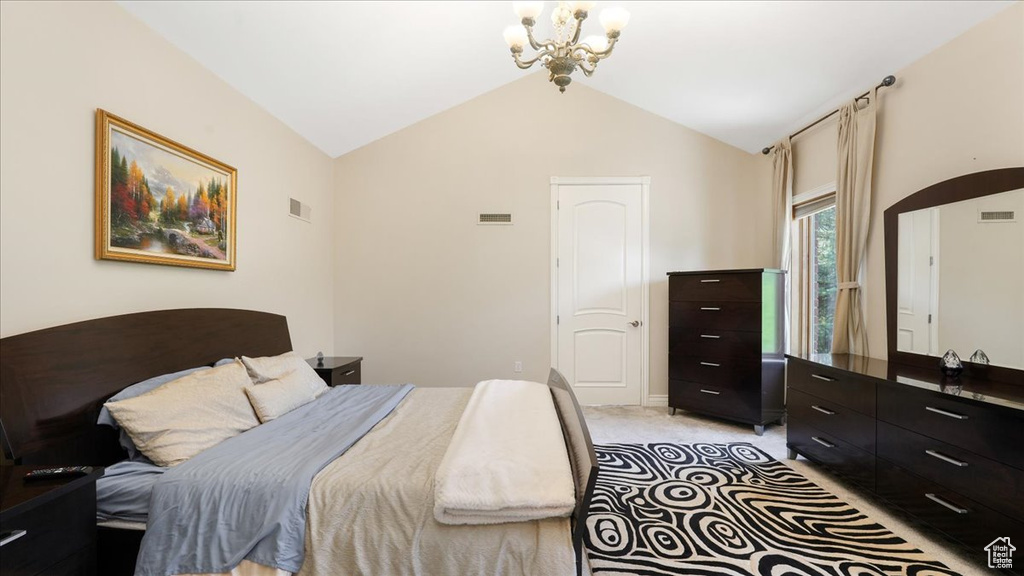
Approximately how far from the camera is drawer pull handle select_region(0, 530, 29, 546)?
1011 mm

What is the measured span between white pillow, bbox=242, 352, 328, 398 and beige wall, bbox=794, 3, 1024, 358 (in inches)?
151

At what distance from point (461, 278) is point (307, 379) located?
1.89 metres

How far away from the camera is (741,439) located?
119 inches

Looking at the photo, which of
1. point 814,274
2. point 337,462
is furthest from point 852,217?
point 337,462

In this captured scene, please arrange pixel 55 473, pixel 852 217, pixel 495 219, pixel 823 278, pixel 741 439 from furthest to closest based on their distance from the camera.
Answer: pixel 495 219 → pixel 823 278 → pixel 741 439 → pixel 852 217 → pixel 55 473

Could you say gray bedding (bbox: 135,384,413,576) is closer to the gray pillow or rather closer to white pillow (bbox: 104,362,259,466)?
white pillow (bbox: 104,362,259,466)

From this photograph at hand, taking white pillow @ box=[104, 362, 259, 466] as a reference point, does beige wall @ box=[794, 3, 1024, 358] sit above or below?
above

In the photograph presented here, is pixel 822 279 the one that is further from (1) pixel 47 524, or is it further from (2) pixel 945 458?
(1) pixel 47 524

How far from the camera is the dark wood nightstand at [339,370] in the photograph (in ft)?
9.71

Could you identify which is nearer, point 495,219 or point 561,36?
point 561,36

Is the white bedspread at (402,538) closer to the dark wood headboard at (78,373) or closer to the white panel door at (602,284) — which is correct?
the dark wood headboard at (78,373)

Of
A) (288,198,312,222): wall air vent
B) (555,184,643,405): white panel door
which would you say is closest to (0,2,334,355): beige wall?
(288,198,312,222): wall air vent

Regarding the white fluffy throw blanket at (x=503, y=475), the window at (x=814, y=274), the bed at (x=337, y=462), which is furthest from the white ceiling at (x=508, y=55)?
the white fluffy throw blanket at (x=503, y=475)

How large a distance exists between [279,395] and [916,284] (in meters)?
3.80
